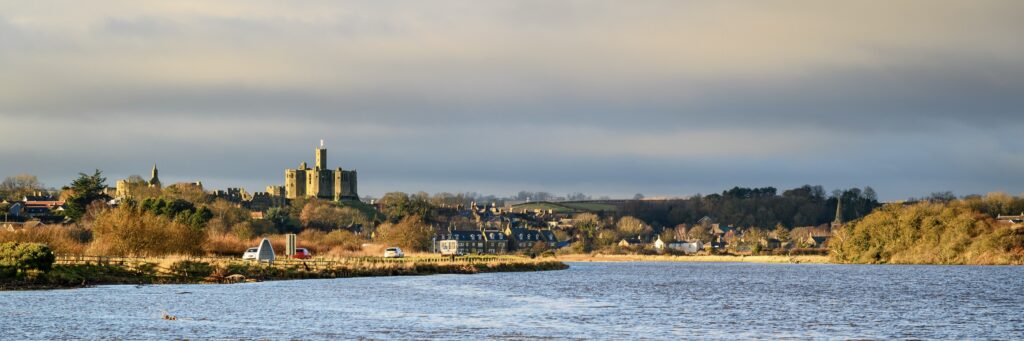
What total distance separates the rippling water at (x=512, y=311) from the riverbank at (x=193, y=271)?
11.3 ft

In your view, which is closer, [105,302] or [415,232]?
[105,302]

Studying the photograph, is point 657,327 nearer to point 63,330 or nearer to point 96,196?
point 63,330

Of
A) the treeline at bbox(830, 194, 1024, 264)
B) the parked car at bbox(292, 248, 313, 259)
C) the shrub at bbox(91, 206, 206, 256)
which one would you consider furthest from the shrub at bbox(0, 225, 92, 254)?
the treeline at bbox(830, 194, 1024, 264)

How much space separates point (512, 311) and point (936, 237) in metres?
82.5

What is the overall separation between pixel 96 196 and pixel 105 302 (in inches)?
3926

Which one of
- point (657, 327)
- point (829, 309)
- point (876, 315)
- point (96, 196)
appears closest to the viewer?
point (657, 327)

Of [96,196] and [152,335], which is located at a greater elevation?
[96,196]

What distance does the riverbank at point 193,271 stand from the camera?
64.2 metres

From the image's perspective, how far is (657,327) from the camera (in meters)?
42.5

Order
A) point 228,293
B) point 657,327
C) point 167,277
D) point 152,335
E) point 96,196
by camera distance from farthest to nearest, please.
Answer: point 96,196 → point 167,277 → point 228,293 → point 657,327 → point 152,335

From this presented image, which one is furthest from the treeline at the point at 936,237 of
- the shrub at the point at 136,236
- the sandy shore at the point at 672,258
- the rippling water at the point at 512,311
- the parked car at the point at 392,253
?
the shrub at the point at 136,236

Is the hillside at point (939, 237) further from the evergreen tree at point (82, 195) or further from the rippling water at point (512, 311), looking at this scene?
the evergreen tree at point (82, 195)

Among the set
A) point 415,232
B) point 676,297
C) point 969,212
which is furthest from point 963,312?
point 415,232

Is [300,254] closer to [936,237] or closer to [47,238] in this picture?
[47,238]
